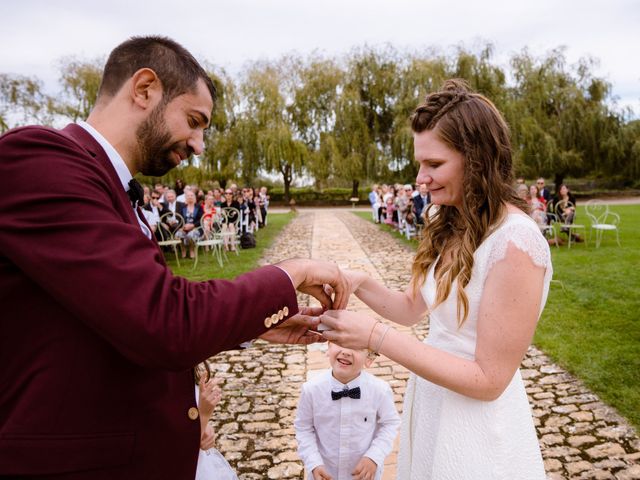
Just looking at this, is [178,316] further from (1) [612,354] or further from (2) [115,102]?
(1) [612,354]

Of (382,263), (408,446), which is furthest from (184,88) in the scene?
(382,263)

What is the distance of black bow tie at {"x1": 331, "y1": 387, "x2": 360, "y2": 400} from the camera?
253 cm

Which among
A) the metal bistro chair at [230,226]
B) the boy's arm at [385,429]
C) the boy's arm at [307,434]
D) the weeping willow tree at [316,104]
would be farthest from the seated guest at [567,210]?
the weeping willow tree at [316,104]

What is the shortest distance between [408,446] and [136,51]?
1835mm

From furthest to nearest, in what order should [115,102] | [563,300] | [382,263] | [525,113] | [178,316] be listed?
[525,113], [382,263], [563,300], [115,102], [178,316]

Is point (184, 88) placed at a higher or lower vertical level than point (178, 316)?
higher

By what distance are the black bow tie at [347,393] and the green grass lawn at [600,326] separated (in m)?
2.56

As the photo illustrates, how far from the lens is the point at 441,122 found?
1.69 m

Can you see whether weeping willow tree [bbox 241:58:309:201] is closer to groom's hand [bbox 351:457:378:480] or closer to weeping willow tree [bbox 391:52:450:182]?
weeping willow tree [bbox 391:52:450:182]

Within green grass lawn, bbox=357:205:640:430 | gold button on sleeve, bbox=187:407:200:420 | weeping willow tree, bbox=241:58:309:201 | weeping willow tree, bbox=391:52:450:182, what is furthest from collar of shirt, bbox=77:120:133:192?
weeping willow tree, bbox=241:58:309:201

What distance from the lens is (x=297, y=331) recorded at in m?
1.72

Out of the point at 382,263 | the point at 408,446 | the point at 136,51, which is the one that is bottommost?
the point at 382,263

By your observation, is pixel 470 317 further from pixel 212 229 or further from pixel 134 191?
pixel 212 229

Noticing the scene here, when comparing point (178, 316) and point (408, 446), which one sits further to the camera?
point (408, 446)
